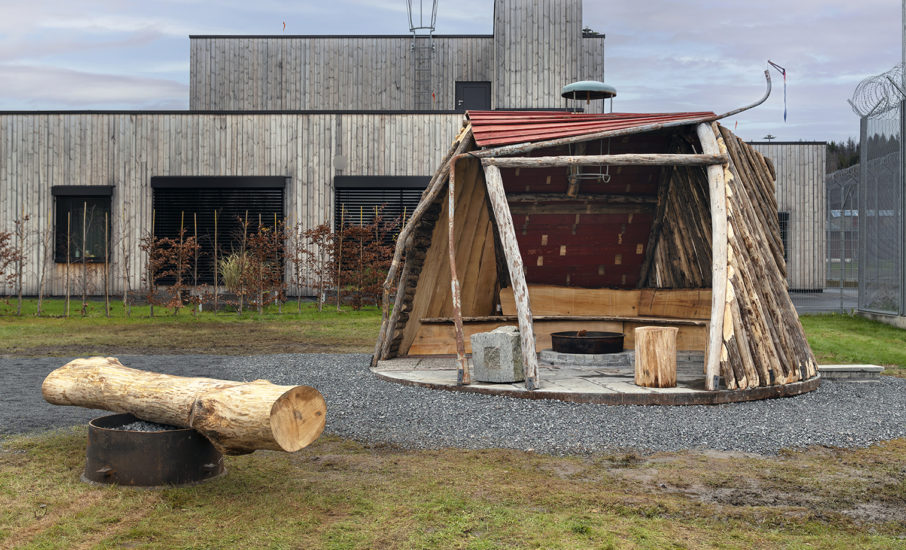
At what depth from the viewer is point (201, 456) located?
4859 mm

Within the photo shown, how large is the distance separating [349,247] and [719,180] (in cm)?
1150

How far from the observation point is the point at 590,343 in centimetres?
976

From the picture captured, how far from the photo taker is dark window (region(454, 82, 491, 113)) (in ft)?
85.4

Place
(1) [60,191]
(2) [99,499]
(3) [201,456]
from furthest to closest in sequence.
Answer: (1) [60,191] → (3) [201,456] → (2) [99,499]

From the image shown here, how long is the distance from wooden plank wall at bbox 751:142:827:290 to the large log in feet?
70.7

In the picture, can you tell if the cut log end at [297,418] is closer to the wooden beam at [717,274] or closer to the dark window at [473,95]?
the wooden beam at [717,274]

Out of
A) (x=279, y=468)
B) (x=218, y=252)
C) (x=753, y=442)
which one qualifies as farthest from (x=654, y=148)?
(x=218, y=252)

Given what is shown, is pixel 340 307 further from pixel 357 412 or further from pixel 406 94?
pixel 357 412

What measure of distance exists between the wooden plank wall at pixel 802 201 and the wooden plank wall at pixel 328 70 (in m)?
9.75

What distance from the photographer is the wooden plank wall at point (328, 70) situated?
26.0m

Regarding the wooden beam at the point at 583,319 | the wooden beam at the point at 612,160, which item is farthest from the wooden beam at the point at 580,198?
the wooden beam at the point at 612,160

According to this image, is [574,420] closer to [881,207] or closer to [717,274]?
[717,274]

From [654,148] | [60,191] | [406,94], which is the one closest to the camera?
[654,148]

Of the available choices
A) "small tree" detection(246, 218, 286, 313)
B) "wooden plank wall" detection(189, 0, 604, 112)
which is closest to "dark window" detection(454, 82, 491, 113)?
"wooden plank wall" detection(189, 0, 604, 112)
